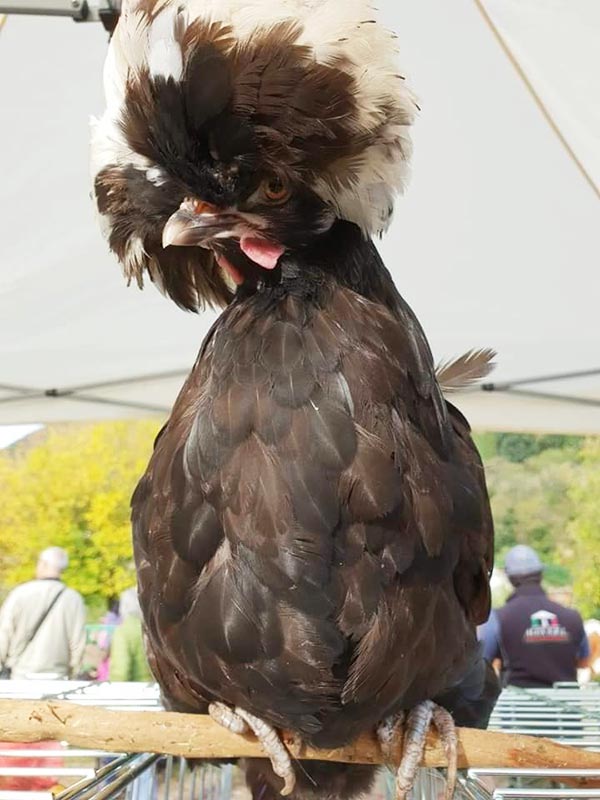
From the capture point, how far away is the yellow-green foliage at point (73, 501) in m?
6.46

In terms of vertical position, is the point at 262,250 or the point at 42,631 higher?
the point at 262,250

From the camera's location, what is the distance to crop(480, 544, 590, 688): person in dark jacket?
1947mm

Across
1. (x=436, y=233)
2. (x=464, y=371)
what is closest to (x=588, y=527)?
(x=436, y=233)

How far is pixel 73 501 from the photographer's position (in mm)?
7129

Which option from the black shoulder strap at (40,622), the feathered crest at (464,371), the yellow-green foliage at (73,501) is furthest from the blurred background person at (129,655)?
the yellow-green foliage at (73,501)

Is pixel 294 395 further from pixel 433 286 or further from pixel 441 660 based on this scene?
pixel 433 286

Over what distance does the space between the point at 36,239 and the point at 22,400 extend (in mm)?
612

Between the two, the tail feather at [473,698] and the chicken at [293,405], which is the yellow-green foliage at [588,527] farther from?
the chicken at [293,405]

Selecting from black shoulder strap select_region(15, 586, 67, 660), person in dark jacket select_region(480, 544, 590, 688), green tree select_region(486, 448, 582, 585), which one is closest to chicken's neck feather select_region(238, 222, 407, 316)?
person in dark jacket select_region(480, 544, 590, 688)

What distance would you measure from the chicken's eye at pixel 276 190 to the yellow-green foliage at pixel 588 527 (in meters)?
5.91

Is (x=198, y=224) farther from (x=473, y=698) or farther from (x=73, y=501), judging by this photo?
(x=73, y=501)

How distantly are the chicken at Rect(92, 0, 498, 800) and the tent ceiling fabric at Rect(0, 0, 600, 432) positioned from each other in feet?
2.26

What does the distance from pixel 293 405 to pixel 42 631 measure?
202 cm

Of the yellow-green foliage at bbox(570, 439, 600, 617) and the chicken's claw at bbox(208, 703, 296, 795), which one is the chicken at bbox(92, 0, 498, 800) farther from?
the yellow-green foliage at bbox(570, 439, 600, 617)
